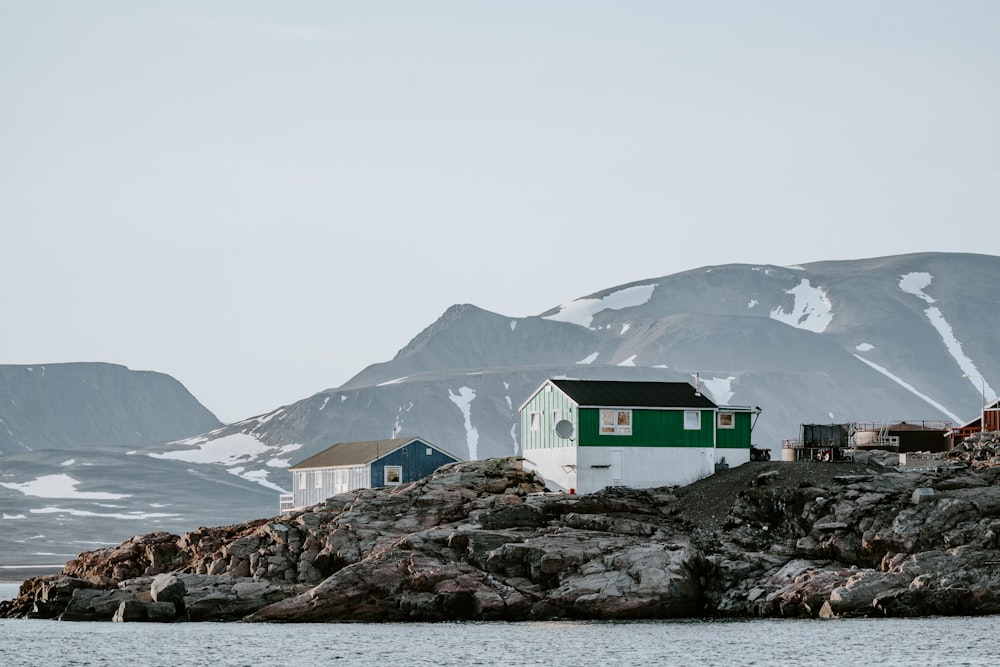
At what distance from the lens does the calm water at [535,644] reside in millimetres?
55656

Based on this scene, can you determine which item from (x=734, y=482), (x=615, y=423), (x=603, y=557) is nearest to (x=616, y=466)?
(x=615, y=423)

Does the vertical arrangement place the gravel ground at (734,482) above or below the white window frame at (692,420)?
below

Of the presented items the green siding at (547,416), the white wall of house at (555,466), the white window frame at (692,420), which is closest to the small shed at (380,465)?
the green siding at (547,416)

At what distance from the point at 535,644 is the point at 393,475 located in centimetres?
4254

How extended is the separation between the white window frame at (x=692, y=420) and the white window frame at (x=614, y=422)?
3234 millimetres

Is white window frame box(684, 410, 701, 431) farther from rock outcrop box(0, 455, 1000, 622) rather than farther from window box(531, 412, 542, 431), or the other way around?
window box(531, 412, 542, 431)

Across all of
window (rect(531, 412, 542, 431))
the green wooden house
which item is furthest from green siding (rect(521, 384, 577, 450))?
window (rect(531, 412, 542, 431))

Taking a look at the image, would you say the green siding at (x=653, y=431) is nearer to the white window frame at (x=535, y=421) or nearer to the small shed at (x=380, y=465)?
the white window frame at (x=535, y=421)

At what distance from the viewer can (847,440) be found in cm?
9394

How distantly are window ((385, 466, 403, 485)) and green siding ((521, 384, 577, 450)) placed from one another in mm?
14283

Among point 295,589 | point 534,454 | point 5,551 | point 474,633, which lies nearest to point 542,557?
point 474,633

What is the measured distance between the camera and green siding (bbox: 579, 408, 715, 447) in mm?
82438

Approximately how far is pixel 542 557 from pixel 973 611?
59.7ft

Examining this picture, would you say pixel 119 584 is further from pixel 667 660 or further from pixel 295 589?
pixel 667 660
